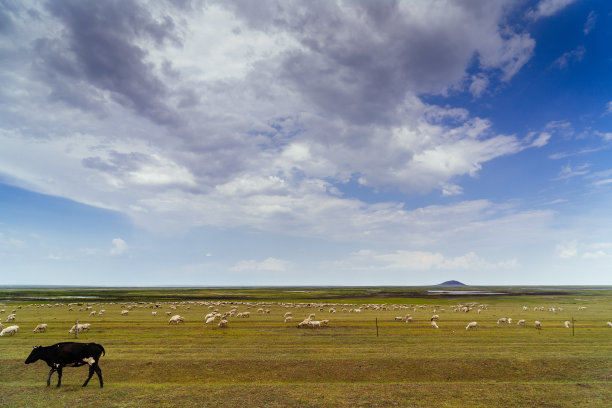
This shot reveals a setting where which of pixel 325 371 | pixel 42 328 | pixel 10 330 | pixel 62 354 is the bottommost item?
pixel 325 371

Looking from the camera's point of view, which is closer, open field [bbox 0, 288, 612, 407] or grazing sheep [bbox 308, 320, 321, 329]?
open field [bbox 0, 288, 612, 407]

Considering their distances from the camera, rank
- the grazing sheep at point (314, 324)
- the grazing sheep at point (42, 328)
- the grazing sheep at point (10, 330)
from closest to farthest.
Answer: the grazing sheep at point (10, 330) → the grazing sheep at point (42, 328) → the grazing sheep at point (314, 324)

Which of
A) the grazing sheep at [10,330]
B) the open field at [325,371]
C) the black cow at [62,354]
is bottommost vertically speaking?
the open field at [325,371]

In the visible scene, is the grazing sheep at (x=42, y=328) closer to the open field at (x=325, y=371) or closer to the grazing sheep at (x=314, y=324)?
the open field at (x=325, y=371)

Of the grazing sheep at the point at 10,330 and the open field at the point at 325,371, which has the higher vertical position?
the grazing sheep at the point at 10,330

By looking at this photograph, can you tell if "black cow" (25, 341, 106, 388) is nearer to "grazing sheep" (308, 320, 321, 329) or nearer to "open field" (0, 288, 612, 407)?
"open field" (0, 288, 612, 407)

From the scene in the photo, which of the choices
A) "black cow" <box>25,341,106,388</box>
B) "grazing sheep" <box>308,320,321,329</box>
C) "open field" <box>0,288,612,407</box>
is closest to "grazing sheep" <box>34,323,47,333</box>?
"open field" <box>0,288,612,407</box>

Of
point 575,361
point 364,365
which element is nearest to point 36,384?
point 364,365

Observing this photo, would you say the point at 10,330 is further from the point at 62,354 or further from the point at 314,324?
the point at 314,324

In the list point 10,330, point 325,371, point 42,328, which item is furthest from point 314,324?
point 10,330

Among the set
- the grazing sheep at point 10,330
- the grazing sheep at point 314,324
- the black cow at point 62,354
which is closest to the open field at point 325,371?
the grazing sheep at point 10,330

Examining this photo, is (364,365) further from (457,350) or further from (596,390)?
(596,390)

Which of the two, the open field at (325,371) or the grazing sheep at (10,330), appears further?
the grazing sheep at (10,330)

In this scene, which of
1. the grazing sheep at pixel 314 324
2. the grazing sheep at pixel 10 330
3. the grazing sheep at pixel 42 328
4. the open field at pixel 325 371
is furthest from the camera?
the grazing sheep at pixel 314 324
